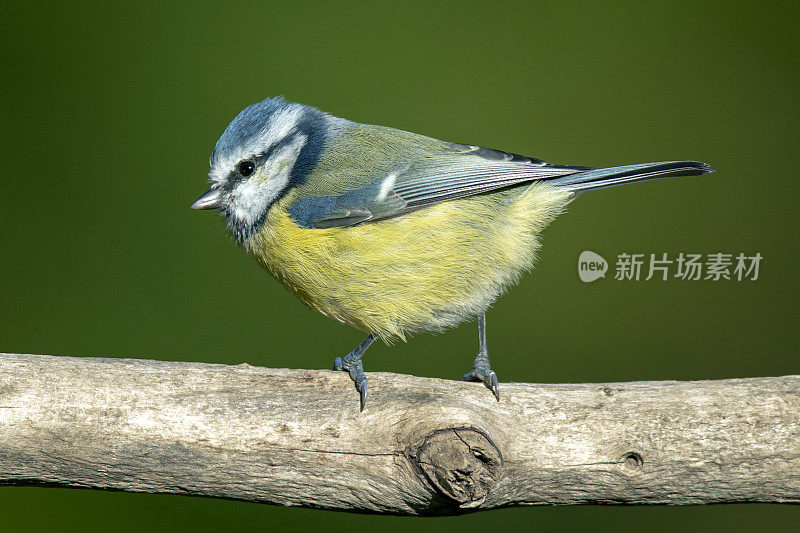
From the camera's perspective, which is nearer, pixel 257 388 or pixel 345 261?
pixel 257 388

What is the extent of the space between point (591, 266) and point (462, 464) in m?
1.35

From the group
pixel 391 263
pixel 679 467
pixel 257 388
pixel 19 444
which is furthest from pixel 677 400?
pixel 19 444

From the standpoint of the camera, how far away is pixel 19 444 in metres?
1.82

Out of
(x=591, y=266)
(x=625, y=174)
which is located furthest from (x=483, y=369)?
(x=591, y=266)

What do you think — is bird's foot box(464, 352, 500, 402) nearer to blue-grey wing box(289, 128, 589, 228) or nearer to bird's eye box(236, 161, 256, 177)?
blue-grey wing box(289, 128, 589, 228)

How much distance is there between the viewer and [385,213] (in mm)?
2164

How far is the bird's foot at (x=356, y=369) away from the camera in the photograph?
6.39ft

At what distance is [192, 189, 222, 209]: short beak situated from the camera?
218cm

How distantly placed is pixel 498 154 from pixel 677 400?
89cm

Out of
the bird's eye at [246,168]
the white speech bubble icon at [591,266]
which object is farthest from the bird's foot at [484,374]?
the bird's eye at [246,168]

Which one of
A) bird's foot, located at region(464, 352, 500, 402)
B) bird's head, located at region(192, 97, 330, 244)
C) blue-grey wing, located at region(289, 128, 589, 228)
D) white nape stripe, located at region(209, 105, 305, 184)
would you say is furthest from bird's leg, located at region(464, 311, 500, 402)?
white nape stripe, located at region(209, 105, 305, 184)

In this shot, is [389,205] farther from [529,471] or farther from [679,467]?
[679,467]

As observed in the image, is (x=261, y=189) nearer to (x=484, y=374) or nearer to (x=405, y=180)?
(x=405, y=180)

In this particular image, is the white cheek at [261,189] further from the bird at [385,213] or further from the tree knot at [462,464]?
the tree knot at [462,464]
